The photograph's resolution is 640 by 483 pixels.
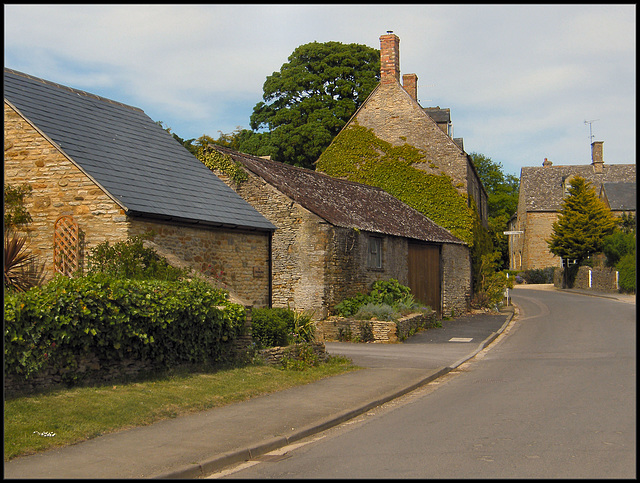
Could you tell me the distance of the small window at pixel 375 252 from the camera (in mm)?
24127

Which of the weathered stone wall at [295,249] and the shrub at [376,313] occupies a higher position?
the weathered stone wall at [295,249]

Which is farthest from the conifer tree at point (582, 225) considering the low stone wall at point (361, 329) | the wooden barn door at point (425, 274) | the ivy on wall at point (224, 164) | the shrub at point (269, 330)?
the shrub at point (269, 330)

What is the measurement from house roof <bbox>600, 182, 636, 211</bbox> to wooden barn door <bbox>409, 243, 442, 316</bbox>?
1497 inches

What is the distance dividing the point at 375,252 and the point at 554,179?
2193 inches

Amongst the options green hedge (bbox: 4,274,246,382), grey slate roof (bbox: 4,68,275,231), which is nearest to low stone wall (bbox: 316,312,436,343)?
grey slate roof (bbox: 4,68,275,231)

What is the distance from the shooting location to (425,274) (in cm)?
2845

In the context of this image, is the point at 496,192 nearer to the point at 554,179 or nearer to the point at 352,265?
the point at 554,179

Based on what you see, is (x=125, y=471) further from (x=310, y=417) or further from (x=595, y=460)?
(x=595, y=460)

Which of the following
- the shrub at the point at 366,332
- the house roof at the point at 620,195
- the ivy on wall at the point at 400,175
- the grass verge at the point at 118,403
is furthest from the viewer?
the house roof at the point at 620,195

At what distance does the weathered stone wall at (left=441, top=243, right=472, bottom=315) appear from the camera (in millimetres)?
30078

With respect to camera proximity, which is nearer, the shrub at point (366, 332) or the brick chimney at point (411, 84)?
the shrub at point (366, 332)

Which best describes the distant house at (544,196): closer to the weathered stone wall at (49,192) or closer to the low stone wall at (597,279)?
the low stone wall at (597,279)

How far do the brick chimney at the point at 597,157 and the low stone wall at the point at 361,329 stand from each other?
60.9 m

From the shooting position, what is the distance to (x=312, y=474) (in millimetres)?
6727
